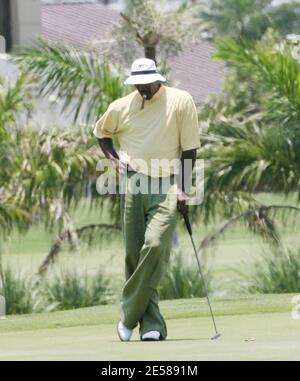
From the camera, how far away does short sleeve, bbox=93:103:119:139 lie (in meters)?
9.70

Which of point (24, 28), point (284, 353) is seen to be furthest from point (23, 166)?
point (24, 28)

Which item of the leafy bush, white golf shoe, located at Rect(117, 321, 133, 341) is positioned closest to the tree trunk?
the leafy bush

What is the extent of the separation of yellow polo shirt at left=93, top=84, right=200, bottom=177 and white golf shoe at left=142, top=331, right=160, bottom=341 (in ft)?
3.33

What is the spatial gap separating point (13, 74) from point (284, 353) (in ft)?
38.6

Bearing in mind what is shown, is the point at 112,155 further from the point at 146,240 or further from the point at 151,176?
the point at 146,240

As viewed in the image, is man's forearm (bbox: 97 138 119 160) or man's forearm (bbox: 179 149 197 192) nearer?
man's forearm (bbox: 179 149 197 192)

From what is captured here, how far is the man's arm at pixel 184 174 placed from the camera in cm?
941

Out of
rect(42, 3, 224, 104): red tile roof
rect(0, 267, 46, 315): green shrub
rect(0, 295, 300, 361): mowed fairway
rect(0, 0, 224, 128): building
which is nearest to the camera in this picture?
rect(0, 295, 300, 361): mowed fairway

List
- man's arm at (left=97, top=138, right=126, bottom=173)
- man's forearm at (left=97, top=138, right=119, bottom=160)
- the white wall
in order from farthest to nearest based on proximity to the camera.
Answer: the white wall, man's forearm at (left=97, top=138, right=119, bottom=160), man's arm at (left=97, top=138, right=126, bottom=173)

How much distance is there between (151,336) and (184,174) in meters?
1.07

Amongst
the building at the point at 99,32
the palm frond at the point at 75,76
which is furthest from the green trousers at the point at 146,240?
the building at the point at 99,32

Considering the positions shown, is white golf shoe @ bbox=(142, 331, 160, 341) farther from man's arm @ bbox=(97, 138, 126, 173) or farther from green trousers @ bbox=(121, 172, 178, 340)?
man's arm @ bbox=(97, 138, 126, 173)

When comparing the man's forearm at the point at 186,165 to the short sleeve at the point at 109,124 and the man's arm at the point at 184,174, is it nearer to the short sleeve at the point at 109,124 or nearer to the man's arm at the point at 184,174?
the man's arm at the point at 184,174

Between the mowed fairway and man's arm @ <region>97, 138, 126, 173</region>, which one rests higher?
man's arm @ <region>97, 138, 126, 173</region>
